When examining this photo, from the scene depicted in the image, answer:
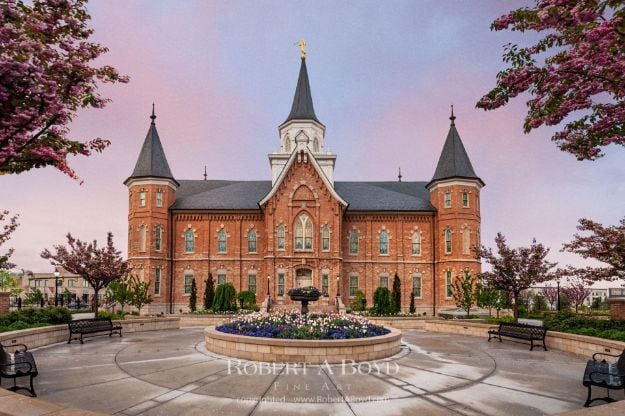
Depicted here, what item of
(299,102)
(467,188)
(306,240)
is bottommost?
(306,240)

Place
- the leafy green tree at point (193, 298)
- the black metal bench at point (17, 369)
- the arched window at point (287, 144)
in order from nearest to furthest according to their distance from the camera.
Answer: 1. the black metal bench at point (17, 369)
2. the leafy green tree at point (193, 298)
3. the arched window at point (287, 144)

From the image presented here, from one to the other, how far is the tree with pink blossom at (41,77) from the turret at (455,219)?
33109mm

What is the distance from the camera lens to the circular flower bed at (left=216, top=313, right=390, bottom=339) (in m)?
13.8

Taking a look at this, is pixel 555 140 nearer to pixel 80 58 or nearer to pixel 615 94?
pixel 615 94

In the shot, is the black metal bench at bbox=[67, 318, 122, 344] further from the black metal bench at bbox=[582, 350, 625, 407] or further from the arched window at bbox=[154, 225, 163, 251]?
the arched window at bbox=[154, 225, 163, 251]

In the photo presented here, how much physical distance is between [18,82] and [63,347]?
12393mm

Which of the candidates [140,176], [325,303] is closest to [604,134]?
[325,303]

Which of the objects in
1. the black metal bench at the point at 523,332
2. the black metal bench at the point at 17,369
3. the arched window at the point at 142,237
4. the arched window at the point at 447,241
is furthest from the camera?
the arched window at the point at 447,241

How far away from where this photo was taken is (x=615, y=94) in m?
7.65

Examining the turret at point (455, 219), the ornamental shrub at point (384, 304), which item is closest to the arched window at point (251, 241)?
the ornamental shrub at point (384, 304)

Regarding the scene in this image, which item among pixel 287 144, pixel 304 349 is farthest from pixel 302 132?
pixel 304 349

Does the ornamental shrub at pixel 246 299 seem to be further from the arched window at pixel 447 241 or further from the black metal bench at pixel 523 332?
the black metal bench at pixel 523 332

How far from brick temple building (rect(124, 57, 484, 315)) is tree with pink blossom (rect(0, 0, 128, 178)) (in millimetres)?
29071

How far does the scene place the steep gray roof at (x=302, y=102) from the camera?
4606 cm
